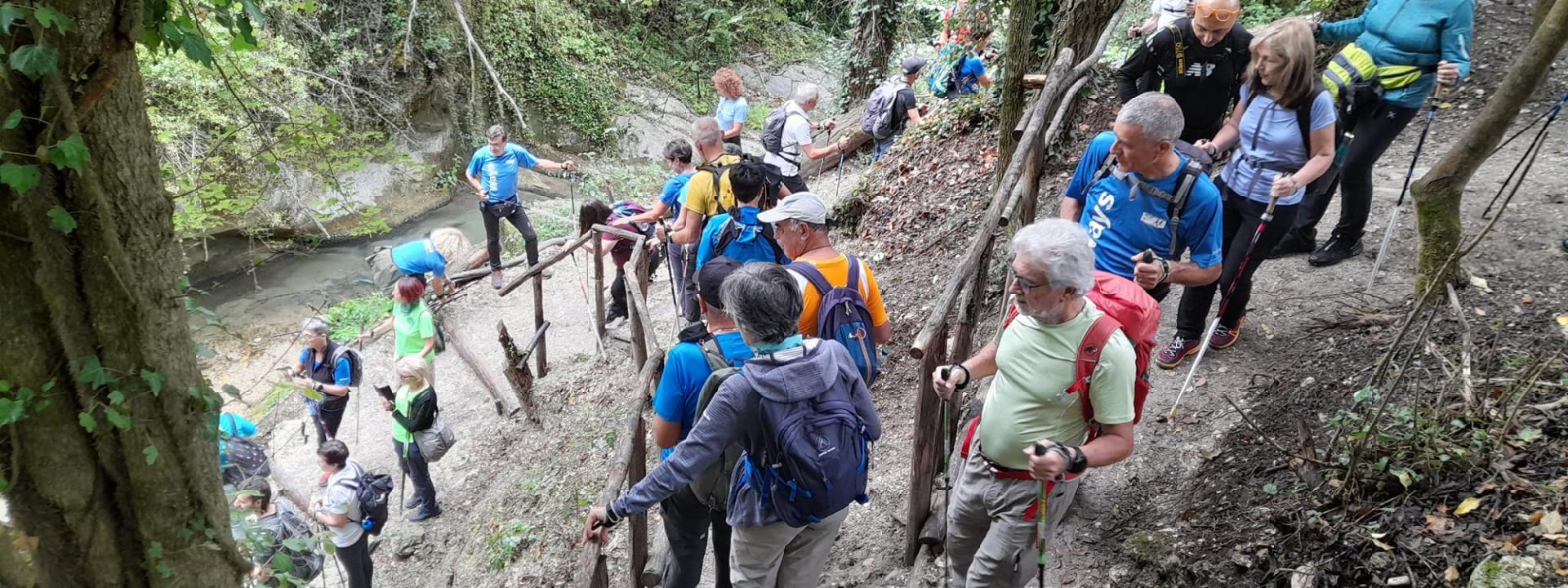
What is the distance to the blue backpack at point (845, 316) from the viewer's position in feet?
11.1

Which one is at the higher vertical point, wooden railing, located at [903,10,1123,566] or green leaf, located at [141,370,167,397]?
green leaf, located at [141,370,167,397]

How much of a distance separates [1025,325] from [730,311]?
3.13 ft

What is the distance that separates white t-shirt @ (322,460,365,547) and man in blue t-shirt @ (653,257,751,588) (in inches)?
117

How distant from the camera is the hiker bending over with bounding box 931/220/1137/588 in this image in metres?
2.47

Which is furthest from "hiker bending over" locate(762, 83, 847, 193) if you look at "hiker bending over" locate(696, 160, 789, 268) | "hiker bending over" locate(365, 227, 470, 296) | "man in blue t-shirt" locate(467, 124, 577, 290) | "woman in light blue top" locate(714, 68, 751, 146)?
"hiker bending over" locate(696, 160, 789, 268)

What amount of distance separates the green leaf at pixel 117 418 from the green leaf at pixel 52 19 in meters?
0.95

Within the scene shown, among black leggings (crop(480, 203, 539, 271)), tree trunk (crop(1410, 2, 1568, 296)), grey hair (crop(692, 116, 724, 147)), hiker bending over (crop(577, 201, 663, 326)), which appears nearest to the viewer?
tree trunk (crop(1410, 2, 1568, 296))

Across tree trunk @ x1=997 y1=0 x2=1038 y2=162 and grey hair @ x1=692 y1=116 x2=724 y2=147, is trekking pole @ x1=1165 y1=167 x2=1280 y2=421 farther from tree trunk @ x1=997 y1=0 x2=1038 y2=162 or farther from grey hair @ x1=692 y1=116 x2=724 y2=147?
grey hair @ x1=692 y1=116 x2=724 y2=147

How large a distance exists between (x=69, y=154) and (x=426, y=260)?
5.53 metres

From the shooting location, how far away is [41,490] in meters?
2.19

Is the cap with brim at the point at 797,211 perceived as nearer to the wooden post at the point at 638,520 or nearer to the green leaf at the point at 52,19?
the wooden post at the point at 638,520

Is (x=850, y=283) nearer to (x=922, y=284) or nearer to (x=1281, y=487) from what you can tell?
(x=1281, y=487)

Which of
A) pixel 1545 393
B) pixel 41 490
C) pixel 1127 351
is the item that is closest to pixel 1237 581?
pixel 1127 351

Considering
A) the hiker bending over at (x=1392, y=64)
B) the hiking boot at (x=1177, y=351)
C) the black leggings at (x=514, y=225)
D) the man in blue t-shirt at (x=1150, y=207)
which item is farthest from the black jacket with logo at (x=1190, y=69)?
the black leggings at (x=514, y=225)
